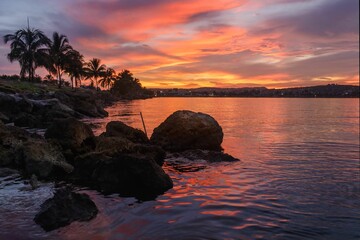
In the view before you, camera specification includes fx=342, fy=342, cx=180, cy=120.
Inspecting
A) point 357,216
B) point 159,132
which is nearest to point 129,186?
point 357,216

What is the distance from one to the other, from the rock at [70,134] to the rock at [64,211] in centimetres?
684

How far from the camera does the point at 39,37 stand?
199ft

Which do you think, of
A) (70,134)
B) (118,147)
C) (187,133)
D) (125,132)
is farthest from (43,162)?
(187,133)

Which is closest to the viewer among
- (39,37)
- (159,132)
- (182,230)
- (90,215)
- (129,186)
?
(182,230)

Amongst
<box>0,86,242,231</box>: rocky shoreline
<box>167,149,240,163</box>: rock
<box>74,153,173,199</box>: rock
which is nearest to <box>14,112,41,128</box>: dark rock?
<box>0,86,242,231</box>: rocky shoreline

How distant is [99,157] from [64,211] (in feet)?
14.0

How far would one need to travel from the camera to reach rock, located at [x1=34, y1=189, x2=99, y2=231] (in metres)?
7.22

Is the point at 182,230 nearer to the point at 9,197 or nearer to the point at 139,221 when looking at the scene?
the point at 139,221

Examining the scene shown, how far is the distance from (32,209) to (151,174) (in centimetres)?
338

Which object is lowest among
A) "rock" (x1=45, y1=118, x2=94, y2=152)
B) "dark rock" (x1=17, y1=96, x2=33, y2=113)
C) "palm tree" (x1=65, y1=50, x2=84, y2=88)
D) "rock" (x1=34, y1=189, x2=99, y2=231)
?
"rock" (x1=34, y1=189, x2=99, y2=231)

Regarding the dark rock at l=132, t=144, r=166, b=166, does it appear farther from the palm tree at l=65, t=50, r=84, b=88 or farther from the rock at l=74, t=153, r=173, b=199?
the palm tree at l=65, t=50, r=84, b=88

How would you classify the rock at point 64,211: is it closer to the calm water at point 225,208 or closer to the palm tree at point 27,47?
the calm water at point 225,208

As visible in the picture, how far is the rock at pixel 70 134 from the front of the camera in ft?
47.5

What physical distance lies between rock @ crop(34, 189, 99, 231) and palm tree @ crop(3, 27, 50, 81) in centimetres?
5806
